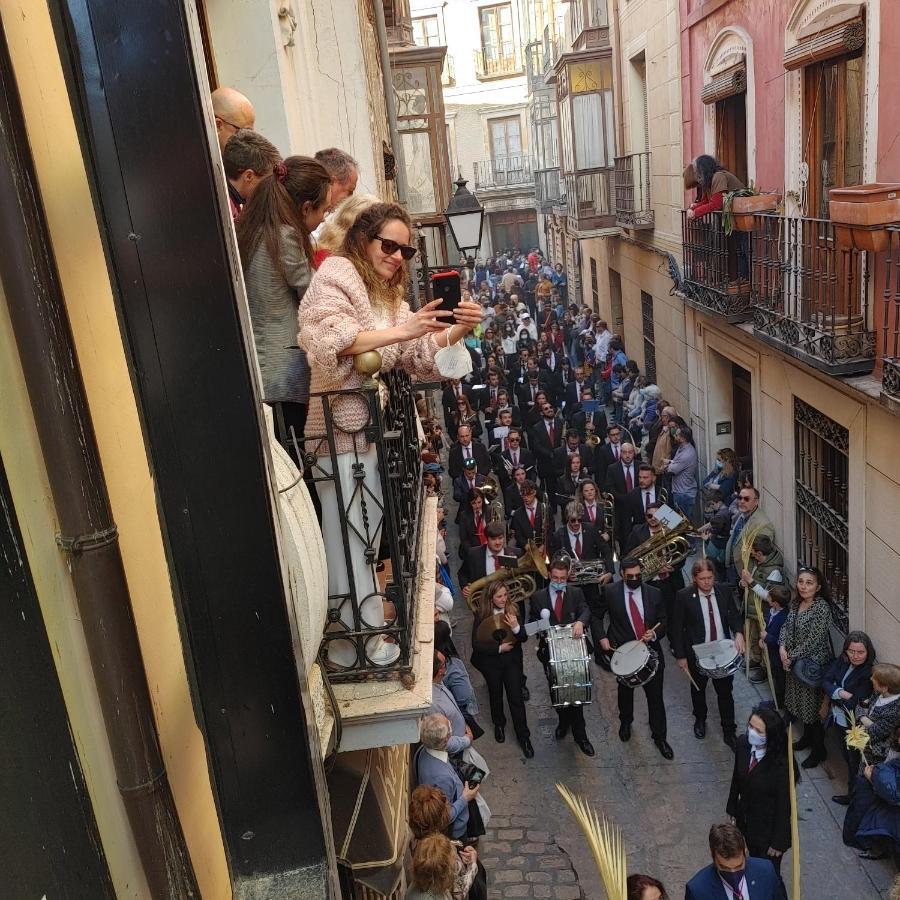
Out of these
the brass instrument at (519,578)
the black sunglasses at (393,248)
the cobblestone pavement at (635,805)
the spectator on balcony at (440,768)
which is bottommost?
the cobblestone pavement at (635,805)

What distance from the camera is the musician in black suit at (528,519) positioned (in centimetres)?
1124

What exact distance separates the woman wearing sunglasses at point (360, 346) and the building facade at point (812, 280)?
4.16m

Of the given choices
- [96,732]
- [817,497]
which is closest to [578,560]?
[817,497]

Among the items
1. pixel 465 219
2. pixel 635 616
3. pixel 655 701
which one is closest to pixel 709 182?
pixel 465 219

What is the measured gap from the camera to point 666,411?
13641mm

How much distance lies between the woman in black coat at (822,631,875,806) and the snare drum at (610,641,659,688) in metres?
1.47

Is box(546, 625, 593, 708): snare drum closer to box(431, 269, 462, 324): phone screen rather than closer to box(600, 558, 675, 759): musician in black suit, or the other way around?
box(600, 558, 675, 759): musician in black suit

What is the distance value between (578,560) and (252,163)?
286 inches

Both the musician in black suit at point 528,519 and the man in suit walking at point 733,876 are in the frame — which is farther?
the musician in black suit at point 528,519

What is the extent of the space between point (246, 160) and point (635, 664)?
19.6ft

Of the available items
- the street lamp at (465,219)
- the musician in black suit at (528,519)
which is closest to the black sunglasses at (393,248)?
the street lamp at (465,219)

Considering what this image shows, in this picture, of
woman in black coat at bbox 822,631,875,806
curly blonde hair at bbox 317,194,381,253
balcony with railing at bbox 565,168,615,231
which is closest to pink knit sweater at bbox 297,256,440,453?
curly blonde hair at bbox 317,194,381,253

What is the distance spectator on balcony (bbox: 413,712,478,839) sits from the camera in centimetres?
629

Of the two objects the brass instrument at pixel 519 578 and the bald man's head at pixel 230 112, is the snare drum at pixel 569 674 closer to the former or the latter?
the brass instrument at pixel 519 578
